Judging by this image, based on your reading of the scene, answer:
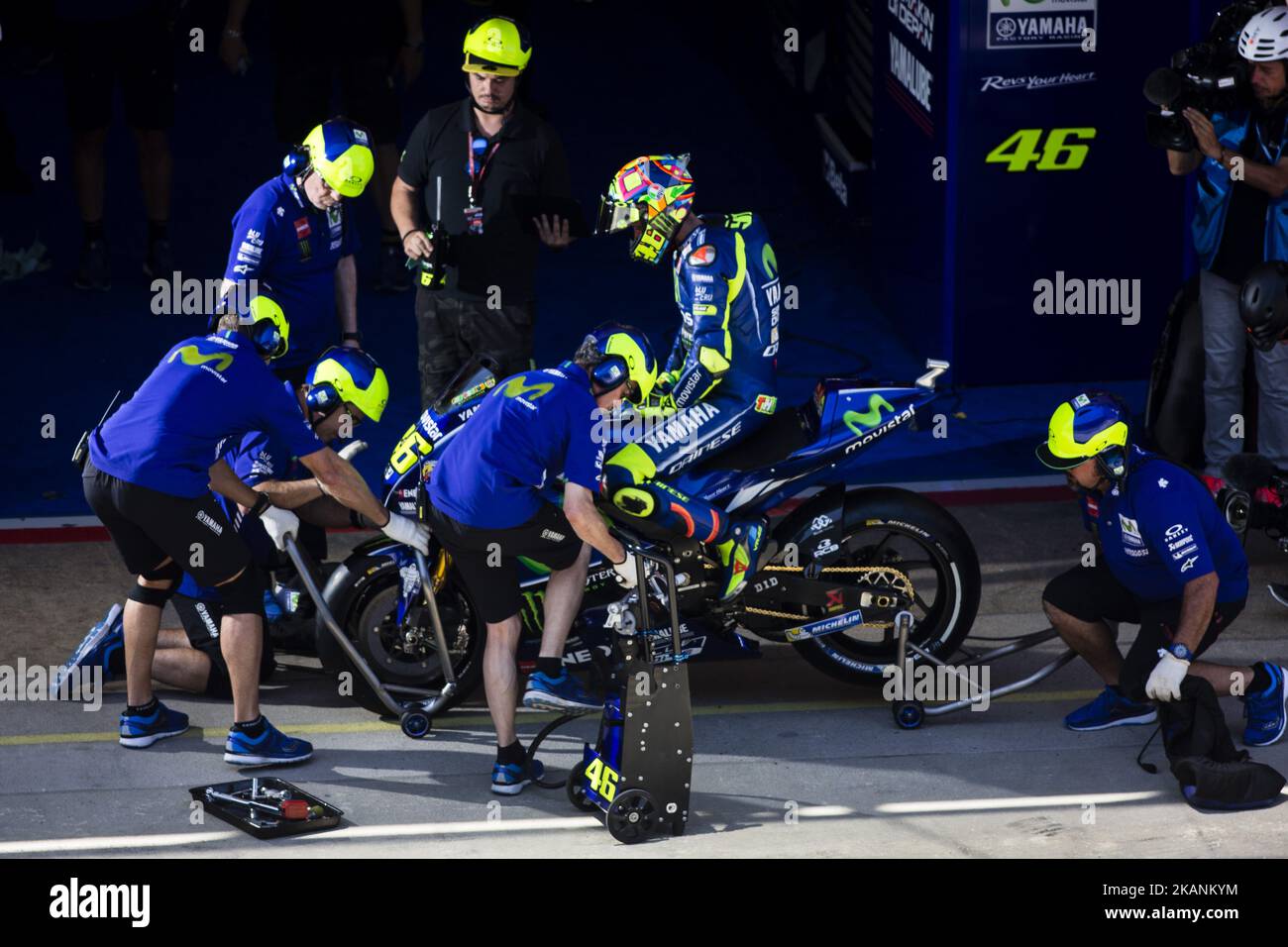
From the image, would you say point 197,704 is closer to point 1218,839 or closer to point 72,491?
point 72,491

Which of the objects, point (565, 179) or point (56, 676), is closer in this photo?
point (56, 676)

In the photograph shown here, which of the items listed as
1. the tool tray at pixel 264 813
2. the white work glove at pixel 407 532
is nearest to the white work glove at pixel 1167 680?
the white work glove at pixel 407 532

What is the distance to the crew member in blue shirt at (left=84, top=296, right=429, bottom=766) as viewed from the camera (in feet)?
23.9

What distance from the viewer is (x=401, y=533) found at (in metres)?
7.55

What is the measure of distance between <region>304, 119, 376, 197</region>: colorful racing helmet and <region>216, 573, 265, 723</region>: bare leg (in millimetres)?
1988

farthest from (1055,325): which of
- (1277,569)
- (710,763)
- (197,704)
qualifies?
(197,704)

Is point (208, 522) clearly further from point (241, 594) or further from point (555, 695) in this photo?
point (555, 695)

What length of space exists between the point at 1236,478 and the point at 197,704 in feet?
15.2

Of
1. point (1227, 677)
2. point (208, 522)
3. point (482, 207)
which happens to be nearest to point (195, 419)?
point (208, 522)

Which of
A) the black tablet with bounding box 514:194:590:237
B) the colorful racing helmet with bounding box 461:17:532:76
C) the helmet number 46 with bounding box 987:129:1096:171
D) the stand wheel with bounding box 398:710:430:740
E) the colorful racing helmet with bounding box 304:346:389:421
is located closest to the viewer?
the stand wheel with bounding box 398:710:430:740

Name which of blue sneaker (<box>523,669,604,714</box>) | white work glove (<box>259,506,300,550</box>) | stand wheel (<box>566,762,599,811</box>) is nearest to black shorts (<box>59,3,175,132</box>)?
white work glove (<box>259,506,300,550</box>)

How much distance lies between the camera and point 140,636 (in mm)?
7523

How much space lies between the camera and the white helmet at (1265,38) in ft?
28.9

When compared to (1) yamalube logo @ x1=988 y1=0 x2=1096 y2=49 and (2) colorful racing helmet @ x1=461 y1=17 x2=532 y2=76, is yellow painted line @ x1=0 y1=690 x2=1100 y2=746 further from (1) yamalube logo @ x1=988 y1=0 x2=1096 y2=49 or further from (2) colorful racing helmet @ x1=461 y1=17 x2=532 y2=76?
(1) yamalube logo @ x1=988 y1=0 x2=1096 y2=49
